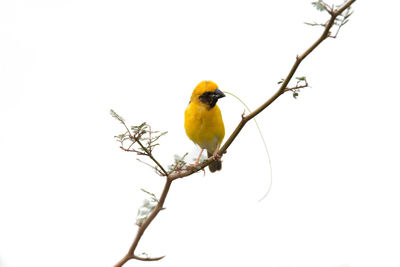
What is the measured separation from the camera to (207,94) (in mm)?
2305

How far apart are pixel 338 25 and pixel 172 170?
39 cm

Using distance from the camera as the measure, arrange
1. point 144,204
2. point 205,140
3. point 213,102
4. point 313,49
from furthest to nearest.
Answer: point 205,140, point 213,102, point 144,204, point 313,49

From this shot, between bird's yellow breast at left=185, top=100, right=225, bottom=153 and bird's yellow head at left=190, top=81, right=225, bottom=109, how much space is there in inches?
2.1

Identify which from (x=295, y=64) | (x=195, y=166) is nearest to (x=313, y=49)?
(x=295, y=64)

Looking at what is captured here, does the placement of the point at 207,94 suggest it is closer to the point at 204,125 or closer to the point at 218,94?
the point at 218,94

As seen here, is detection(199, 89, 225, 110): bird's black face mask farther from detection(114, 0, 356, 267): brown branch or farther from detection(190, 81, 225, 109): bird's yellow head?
detection(114, 0, 356, 267): brown branch

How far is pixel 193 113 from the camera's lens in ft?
8.10

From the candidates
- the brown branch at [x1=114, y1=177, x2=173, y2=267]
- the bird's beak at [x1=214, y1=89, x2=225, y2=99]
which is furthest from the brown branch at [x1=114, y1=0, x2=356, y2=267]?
the bird's beak at [x1=214, y1=89, x2=225, y2=99]

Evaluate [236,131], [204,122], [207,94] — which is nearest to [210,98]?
[207,94]

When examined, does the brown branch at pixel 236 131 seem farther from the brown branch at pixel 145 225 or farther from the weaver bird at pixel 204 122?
the weaver bird at pixel 204 122

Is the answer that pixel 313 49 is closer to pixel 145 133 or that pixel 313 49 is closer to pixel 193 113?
pixel 145 133

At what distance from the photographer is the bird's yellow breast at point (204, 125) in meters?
2.45

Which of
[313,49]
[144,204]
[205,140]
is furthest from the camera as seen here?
[205,140]

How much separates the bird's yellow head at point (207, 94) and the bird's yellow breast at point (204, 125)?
5cm
